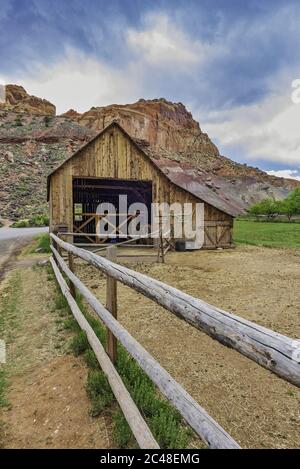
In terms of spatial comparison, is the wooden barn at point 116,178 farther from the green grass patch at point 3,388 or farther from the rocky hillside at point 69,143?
the rocky hillside at point 69,143

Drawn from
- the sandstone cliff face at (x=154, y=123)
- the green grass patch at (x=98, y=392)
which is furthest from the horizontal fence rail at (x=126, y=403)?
the sandstone cliff face at (x=154, y=123)

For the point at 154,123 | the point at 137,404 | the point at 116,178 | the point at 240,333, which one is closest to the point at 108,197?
the point at 116,178

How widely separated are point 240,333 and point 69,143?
6900cm

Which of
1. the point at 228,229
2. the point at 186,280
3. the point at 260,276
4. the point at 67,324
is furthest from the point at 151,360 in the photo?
the point at 228,229

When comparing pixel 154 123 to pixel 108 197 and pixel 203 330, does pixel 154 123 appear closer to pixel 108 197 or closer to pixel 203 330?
pixel 108 197

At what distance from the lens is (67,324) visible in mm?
5660

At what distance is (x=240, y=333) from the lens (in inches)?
66.6

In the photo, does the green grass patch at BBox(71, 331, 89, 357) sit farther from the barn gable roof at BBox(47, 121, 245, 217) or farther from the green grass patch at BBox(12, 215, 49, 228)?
the barn gable roof at BBox(47, 121, 245, 217)

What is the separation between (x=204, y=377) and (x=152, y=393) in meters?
1.15

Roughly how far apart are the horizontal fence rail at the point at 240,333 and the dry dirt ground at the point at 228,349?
6.10 feet

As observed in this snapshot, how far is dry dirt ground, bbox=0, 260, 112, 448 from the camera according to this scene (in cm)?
292

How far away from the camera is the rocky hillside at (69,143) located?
46.6 meters
